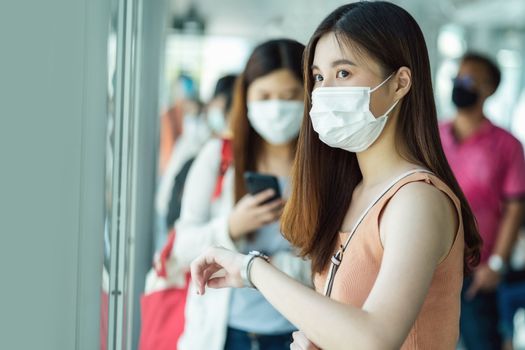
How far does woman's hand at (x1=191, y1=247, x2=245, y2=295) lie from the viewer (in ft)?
4.54

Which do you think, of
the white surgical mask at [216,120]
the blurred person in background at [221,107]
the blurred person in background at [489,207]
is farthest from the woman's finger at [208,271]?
the white surgical mask at [216,120]

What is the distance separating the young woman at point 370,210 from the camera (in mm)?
1227

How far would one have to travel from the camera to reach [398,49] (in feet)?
4.86

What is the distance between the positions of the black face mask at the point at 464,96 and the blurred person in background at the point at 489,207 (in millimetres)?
172

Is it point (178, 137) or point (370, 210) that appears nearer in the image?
point (370, 210)

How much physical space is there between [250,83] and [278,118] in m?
0.18

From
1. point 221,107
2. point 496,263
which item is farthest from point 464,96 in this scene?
point 221,107

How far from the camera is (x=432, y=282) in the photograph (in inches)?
54.7

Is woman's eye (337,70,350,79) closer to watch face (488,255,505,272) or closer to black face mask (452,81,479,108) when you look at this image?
watch face (488,255,505,272)

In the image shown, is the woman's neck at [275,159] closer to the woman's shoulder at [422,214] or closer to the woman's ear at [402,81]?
the woman's ear at [402,81]

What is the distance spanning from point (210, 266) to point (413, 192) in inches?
15.9

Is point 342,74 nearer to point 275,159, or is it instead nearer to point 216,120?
point 275,159

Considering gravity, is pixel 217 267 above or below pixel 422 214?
below

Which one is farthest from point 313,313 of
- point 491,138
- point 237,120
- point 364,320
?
point 491,138
